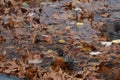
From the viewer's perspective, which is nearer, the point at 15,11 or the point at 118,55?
the point at 118,55

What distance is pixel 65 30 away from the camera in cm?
512

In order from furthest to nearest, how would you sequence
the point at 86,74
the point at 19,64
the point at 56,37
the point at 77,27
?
the point at 77,27, the point at 56,37, the point at 19,64, the point at 86,74

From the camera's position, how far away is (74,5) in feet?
21.2

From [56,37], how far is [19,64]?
1.06 m

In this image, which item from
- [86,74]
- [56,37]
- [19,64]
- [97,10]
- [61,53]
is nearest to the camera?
[86,74]

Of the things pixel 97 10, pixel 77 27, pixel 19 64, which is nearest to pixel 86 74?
pixel 19 64

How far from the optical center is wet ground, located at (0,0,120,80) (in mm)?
4121

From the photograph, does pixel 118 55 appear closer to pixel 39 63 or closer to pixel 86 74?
pixel 86 74

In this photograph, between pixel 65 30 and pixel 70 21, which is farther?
pixel 70 21

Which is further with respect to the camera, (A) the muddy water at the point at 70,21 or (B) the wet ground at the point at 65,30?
(A) the muddy water at the point at 70,21

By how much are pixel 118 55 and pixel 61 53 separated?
0.71m

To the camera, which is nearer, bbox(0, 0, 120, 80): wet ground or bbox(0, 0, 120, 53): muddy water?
bbox(0, 0, 120, 80): wet ground

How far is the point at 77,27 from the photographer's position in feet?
17.3

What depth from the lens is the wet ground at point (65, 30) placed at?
412 cm
